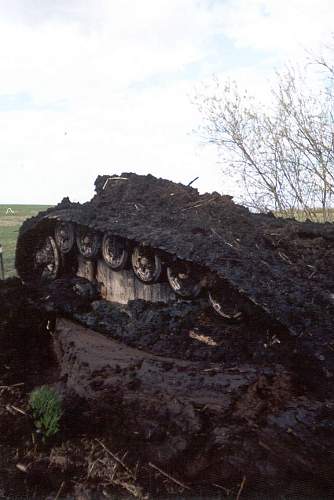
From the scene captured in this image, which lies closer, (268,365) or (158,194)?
(268,365)

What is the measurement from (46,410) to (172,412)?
959 mm

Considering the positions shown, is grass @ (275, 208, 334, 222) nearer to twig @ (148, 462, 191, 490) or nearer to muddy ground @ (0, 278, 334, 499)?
muddy ground @ (0, 278, 334, 499)

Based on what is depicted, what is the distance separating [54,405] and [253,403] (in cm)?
148

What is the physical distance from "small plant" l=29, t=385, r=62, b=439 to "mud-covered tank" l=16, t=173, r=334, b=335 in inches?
67.9

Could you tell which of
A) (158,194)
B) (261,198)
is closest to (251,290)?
(158,194)

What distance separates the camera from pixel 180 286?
589 cm

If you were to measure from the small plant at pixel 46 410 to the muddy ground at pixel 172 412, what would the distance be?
0.07 m

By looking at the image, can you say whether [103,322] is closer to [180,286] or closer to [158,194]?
[180,286]

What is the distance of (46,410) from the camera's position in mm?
4305

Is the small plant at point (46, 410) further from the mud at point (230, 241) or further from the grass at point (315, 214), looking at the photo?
the grass at point (315, 214)

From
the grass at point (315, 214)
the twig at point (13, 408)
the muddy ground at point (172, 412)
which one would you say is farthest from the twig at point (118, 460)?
the grass at point (315, 214)

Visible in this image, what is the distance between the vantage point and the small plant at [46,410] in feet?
13.9

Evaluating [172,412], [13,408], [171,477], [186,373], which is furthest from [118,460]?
[13,408]

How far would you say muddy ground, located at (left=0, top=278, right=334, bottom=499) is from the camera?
11.8ft
